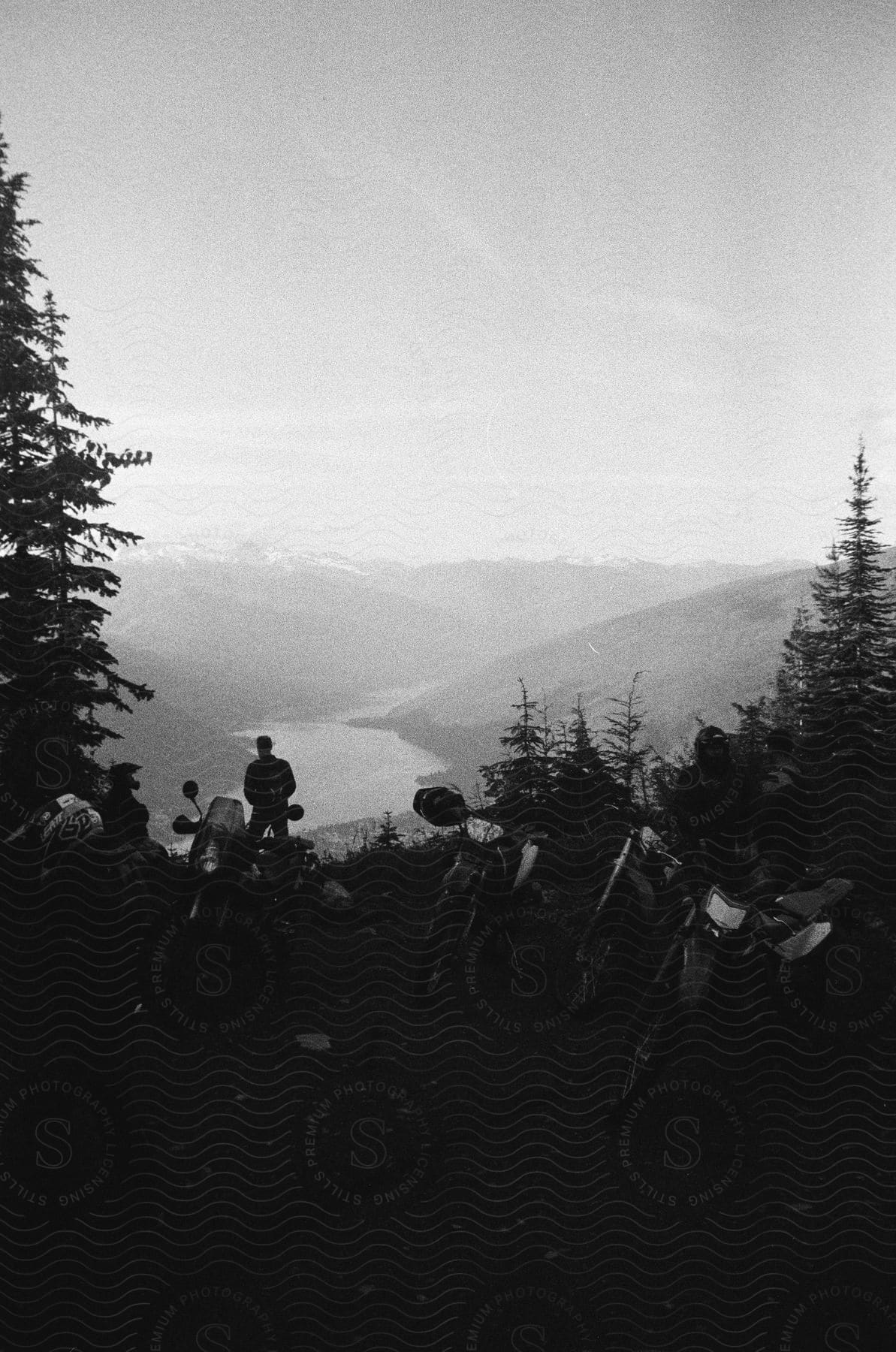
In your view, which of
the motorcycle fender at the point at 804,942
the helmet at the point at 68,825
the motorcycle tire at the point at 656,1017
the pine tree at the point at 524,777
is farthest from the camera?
the pine tree at the point at 524,777

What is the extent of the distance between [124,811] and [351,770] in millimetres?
42039

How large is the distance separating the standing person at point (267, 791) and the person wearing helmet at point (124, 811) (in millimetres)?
1025

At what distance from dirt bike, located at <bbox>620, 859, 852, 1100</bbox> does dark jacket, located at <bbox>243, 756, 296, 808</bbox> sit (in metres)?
3.94

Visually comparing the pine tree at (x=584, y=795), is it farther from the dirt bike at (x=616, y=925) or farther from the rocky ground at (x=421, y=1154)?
the rocky ground at (x=421, y=1154)

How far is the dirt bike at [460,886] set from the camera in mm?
5727

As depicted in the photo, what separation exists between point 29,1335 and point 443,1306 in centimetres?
204

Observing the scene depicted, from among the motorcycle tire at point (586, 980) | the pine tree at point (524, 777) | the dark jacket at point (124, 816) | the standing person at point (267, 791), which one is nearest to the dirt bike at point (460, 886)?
the motorcycle tire at point (586, 980)

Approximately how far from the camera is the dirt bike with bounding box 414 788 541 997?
18.8 ft

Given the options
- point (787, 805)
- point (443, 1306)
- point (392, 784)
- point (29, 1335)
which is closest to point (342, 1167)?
point (443, 1306)

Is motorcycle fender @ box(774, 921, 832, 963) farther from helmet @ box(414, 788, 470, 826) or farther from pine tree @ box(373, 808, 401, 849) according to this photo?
pine tree @ box(373, 808, 401, 849)

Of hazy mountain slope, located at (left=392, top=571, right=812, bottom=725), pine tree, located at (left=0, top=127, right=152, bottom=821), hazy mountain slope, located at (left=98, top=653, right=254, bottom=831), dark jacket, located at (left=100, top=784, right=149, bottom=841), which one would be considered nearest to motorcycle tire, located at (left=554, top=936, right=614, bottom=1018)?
dark jacket, located at (left=100, top=784, right=149, bottom=841)

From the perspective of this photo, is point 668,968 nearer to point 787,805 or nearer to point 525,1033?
point 525,1033

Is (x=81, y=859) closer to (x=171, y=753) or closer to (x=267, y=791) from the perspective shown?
(x=267, y=791)

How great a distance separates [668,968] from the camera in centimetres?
465
